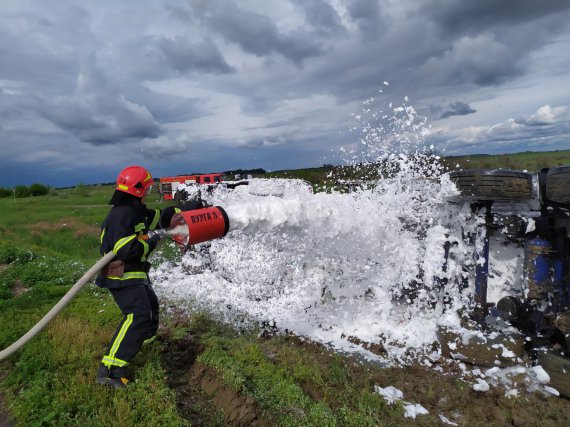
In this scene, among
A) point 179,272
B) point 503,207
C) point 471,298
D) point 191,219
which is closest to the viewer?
point 191,219

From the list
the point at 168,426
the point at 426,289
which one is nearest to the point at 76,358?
the point at 168,426

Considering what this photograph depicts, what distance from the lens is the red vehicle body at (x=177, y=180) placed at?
28562 millimetres

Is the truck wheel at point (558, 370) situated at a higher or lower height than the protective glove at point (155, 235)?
lower

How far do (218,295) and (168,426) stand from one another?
4399mm

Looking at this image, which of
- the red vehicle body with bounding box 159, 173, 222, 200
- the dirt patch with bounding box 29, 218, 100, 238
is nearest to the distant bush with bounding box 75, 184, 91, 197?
the red vehicle body with bounding box 159, 173, 222, 200

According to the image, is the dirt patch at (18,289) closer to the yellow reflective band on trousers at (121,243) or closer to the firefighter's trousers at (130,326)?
the firefighter's trousers at (130,326)

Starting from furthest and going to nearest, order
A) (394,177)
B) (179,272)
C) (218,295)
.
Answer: (179,272) → (218,295) → (394,177)

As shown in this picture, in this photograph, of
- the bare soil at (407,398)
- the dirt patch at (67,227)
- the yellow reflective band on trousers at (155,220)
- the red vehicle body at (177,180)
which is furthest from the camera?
the red vehicle body at (177,180)

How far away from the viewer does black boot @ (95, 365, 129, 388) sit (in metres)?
3.83

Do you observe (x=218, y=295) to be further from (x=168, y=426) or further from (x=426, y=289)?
(x=168, y=426)

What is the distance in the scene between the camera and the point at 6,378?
13.6ft

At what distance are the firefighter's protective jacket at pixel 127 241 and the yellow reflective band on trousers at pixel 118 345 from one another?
0.36 meters

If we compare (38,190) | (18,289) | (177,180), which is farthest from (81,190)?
(18,289)

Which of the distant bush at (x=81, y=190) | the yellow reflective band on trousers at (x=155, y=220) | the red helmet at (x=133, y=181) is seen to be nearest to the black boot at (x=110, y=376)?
the yellow reflective band on trousers at (x=155, y=220)
